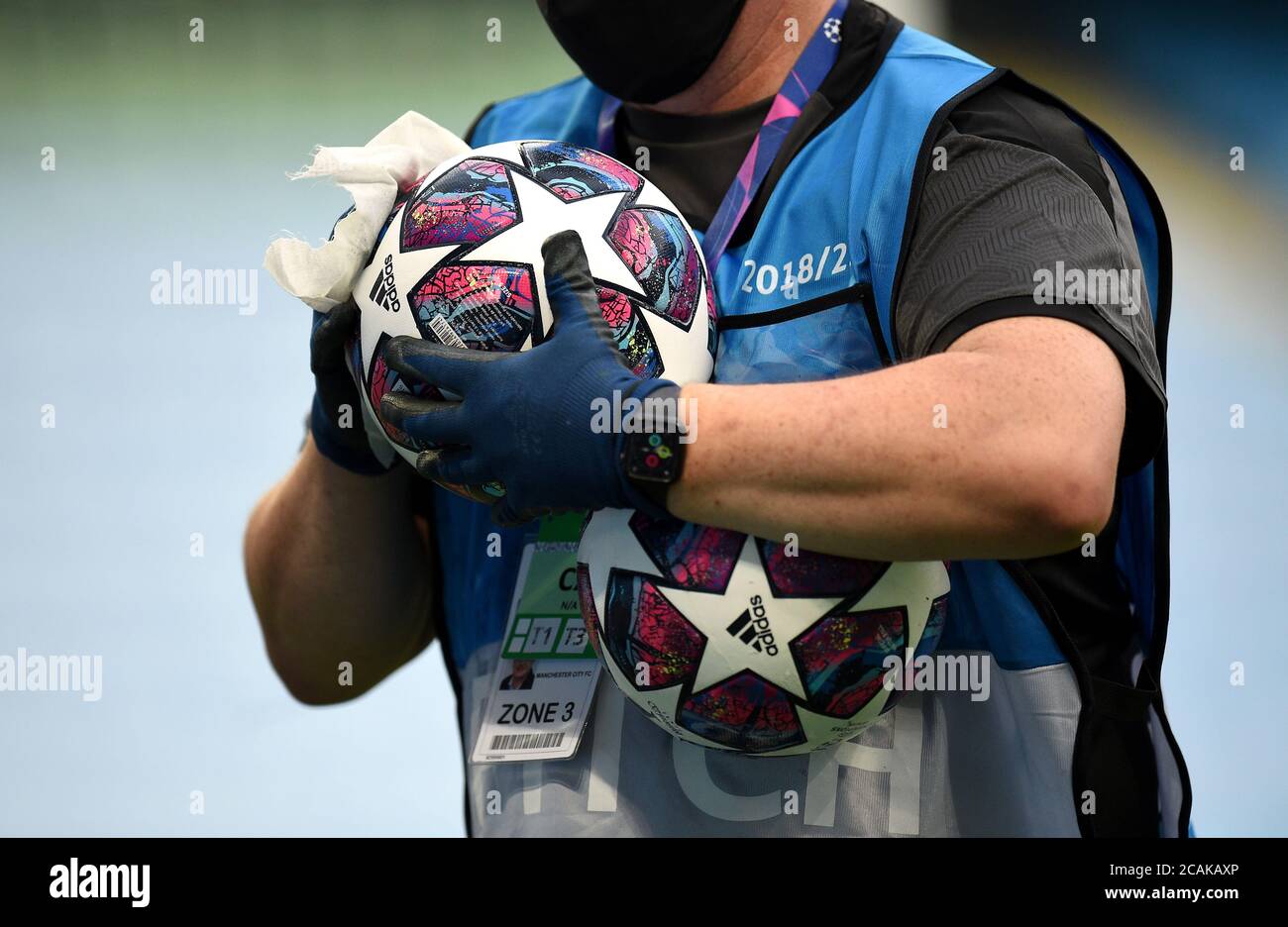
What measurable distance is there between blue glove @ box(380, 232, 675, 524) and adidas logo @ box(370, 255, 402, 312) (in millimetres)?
55

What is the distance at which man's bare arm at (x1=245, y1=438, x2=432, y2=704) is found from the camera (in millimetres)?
2074

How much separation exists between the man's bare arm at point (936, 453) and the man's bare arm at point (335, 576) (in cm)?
79

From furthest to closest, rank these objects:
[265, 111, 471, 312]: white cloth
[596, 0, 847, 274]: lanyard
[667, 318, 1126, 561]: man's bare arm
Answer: [596, 0, 847, 274]: lanyard → [265, 111, 471, 312]: white cloth → [667, 318, 1126, 561]: man's bare arm

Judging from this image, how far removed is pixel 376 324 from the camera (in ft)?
5.25

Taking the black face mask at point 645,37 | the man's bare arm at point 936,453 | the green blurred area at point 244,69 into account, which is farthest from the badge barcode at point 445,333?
the green blurred area at point 244,69

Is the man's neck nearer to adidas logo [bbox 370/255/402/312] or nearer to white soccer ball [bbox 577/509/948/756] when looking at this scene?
adidas logo [bbox 370/255/402/312]

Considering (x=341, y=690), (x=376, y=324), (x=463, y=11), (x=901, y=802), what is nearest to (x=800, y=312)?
(x=376, y=324)

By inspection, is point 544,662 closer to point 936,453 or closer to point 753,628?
point 753,628

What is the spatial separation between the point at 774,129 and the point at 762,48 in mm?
161

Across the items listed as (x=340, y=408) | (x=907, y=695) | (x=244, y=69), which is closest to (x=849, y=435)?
(x=907, y=695)

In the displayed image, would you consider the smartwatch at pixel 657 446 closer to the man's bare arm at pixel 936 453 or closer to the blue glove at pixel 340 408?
the man's bare arm at pixel 936 453

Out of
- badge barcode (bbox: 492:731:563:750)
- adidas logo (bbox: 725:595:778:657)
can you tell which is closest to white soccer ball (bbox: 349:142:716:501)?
adidas logo (bbox: 725:595:778:657)

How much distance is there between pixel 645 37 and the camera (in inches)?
72.7

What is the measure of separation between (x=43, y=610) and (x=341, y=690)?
215 cm
